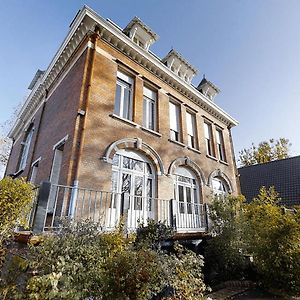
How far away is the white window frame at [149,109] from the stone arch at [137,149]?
1.48 metres

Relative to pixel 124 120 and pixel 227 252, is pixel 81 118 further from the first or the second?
pixel 227 252

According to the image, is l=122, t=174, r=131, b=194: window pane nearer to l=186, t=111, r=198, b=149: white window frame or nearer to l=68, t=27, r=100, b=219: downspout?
l=68, t=27, r=100, b=219: downspout

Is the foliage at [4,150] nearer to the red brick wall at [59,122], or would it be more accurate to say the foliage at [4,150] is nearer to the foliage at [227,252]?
the red brick wall at [59,122]

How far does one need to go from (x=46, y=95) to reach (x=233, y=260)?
12521 millimetres

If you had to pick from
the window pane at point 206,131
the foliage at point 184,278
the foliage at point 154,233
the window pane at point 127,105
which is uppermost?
the window pane at point 206,131

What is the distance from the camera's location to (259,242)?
6406mm

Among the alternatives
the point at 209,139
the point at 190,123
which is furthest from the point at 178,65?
the point at 209,139

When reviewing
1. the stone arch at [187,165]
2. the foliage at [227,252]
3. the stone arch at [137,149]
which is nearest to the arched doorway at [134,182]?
the stone arch at [137,149]

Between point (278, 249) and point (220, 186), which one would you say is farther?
point (220, 186)

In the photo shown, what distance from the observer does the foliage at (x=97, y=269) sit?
305 cm

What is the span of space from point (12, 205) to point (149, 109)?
332 inches

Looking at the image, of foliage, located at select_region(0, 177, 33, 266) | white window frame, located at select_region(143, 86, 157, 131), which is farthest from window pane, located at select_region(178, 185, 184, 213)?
foliage, located at select_region(0, 177, 33, 266)

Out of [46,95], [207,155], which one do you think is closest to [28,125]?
[46,95]

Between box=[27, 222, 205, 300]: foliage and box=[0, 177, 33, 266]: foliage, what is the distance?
2.49ft
